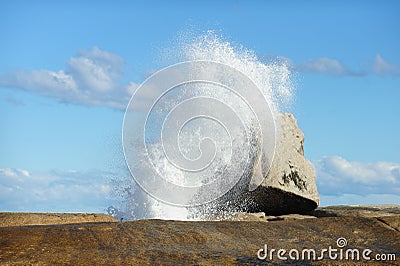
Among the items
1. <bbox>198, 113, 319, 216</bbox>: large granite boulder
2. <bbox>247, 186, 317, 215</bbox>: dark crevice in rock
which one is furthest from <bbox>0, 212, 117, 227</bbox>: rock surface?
<bbox>247, 186, 317, 215</bbox>: dark crevice in rock

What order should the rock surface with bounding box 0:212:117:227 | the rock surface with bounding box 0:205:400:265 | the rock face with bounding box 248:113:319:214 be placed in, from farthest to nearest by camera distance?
the rock face with bounding box 248:113:319:214, the rock surface with bounding box 0:212:117:227, the rock surface with bounding box 0:205:400:265

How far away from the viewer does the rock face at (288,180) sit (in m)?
10.4

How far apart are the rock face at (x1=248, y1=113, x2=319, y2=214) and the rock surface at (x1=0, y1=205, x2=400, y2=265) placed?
4.27m

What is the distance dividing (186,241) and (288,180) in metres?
5.78

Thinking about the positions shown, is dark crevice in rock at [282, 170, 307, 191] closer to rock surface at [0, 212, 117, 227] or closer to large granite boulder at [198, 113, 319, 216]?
large granite boulder at [198, 113, 319, 216]

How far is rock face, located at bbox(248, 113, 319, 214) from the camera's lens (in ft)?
Answer: 34.1

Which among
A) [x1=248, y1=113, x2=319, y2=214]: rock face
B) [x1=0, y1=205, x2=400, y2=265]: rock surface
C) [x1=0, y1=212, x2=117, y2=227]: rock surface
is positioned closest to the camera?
[x1=0, y1=205, x2=400, y2=265]: rock surface

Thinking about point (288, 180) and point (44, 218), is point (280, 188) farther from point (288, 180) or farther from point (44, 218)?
point (44, 218)

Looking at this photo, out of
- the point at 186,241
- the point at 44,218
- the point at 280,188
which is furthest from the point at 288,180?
the point at 186,241

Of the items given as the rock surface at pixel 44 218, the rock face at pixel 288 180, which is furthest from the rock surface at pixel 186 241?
the rock face at pixel 288 180

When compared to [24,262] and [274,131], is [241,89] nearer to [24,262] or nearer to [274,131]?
[274,131]

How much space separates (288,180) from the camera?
10.4 metres

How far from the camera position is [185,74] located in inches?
451

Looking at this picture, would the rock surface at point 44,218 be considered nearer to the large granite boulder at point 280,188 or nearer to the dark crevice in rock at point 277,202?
the large granite boulder at point 280,188
